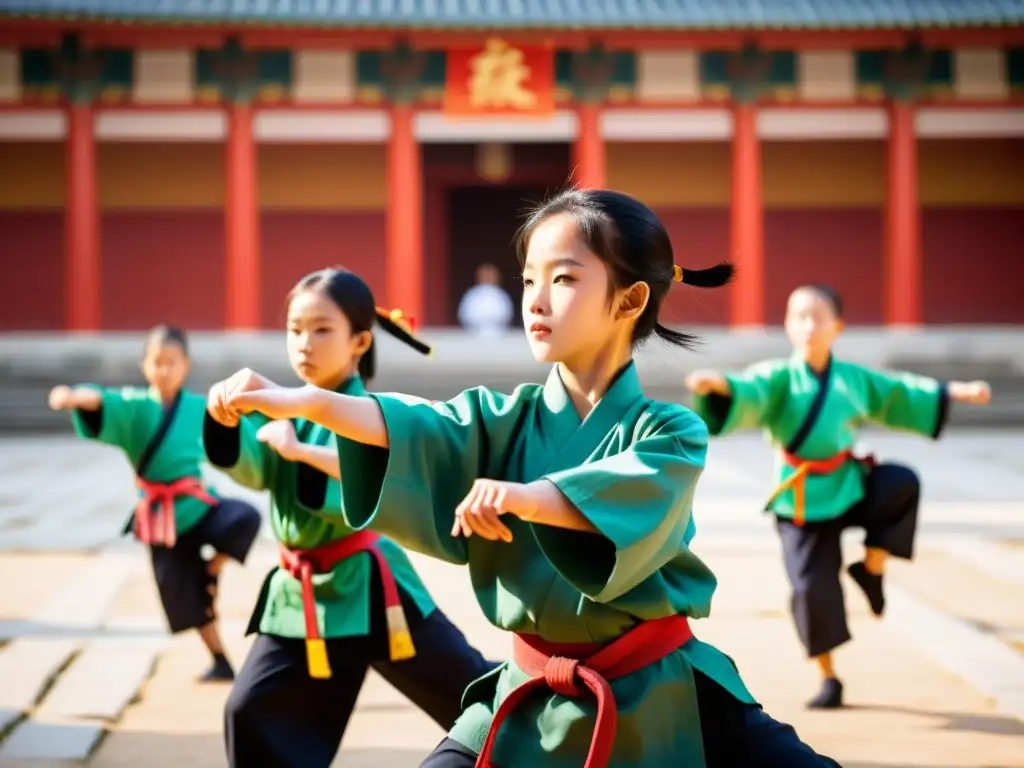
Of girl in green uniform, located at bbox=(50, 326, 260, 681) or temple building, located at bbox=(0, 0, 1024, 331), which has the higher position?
temple building, located at bbox=(0, 0, 1024, 331)

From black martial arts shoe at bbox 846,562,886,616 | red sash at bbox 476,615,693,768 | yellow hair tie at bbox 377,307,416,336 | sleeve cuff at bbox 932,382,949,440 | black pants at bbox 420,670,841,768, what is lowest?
black martial arts shoe at bbox 846,562,886,616

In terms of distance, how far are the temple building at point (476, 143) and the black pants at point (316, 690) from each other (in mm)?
13231


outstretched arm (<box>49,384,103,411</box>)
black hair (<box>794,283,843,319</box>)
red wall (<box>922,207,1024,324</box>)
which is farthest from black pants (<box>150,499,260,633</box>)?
red wall (<box>922,207,1024,324</box>)

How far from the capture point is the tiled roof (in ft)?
49.5

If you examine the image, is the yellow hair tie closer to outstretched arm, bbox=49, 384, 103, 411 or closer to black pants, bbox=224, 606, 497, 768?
black pants, bbox=224, 606, 497, 768

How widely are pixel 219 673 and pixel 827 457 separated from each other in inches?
87.8

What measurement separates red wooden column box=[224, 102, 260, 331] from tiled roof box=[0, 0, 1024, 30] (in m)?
1.39

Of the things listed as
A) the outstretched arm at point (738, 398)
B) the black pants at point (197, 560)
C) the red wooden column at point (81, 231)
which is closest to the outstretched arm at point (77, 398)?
the black pants at point (197, 560)

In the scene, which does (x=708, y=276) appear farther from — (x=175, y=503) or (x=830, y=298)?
(x=175, y=503)

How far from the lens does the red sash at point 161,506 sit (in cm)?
456

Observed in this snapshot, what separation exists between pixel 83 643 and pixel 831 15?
514 inches

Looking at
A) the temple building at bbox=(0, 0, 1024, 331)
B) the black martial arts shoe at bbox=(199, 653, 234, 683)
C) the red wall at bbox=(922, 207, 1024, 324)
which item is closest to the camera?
the black martial arts shoe at bbox=(199, 653, 234, 683)

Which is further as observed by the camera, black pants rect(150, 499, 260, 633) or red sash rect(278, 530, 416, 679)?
black pants rect(150, 499, 260, 633)

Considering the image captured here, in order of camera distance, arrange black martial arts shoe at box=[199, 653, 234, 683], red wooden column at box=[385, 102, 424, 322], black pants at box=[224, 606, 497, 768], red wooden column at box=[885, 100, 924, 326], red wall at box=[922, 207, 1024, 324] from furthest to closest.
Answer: red wall at box=[922, 207, 1024, 324] → red wooden column at box=[885, 100, 924, 326] → red wooden column at box=[385, 102, 424, 322] → black martial arts shoe at box=[199, 653, 234, 683] → black pants at box=[224, 606, 497, 768]
